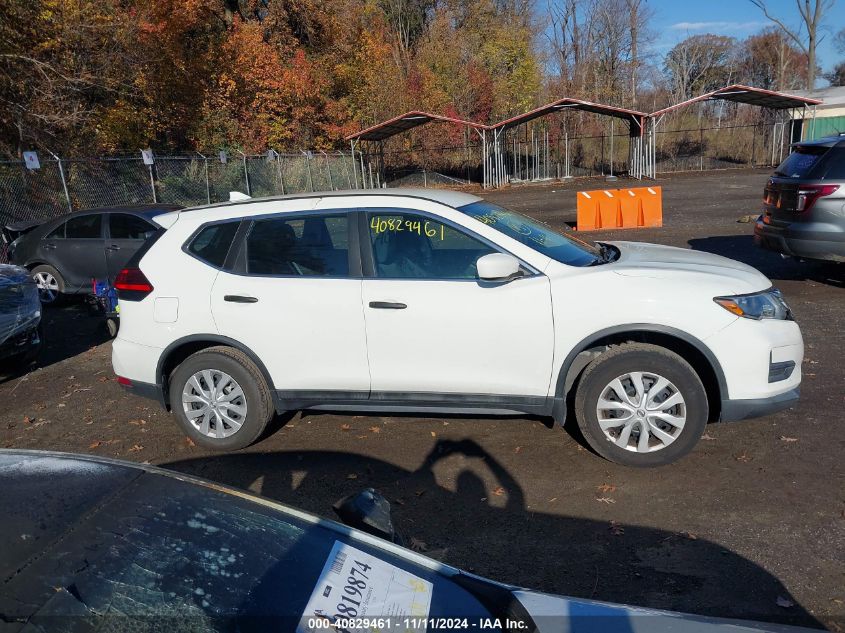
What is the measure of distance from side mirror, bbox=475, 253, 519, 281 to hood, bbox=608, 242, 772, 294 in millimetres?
707

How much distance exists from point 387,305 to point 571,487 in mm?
1696

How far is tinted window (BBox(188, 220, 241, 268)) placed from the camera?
195 inches

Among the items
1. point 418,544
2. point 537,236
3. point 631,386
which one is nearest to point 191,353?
point 418,544

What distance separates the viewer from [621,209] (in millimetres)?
15961

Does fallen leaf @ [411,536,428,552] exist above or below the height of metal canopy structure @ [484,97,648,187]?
below

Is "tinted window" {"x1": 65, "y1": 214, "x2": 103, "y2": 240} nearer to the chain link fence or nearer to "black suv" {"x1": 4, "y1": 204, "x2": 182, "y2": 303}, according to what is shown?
"black suv" {"x1": 4, "y1": 204, "x2": 182, "y2": 303}

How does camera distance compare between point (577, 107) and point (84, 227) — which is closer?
point (84, 227)

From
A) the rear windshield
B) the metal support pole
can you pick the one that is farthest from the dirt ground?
the metal support pole

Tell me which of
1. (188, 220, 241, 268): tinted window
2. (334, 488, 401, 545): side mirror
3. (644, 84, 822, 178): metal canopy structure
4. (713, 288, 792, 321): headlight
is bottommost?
(334, 488, 401, 545): side mirror

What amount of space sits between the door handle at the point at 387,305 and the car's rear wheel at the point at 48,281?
Answer: 8.08 metres

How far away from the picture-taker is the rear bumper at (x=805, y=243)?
813 cm

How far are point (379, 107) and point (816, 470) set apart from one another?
37.3m

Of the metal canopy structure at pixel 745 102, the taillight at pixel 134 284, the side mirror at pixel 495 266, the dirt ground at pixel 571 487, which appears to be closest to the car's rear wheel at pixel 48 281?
the dirt ground at pixel 571 487

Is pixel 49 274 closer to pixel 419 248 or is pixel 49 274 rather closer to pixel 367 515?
pixel 419 248
